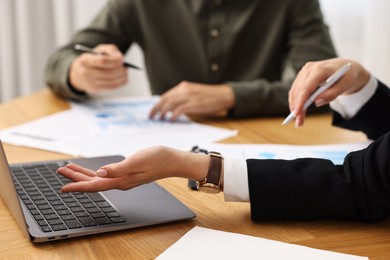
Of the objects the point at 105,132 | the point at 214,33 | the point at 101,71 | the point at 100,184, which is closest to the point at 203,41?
the point at 214,33

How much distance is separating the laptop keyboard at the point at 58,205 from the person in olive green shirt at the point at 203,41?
26.4 inches

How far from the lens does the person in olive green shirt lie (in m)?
1.76

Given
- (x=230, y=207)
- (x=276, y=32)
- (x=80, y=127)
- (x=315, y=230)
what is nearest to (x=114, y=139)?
(x=80, y=127)

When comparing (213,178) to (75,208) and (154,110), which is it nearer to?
(75,208)

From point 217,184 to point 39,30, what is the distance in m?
1.99

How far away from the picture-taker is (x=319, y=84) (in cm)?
114

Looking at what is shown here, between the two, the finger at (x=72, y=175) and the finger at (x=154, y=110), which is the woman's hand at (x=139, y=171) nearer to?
the finger at (x=72, y=175)

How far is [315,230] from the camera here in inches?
34.0

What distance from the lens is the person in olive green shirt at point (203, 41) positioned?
1756 millimetres

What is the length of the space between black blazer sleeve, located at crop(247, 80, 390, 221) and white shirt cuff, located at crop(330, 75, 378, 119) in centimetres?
39

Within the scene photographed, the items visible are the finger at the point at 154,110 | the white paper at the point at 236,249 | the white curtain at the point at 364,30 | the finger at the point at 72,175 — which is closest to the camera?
the white paper at the point at 236,249

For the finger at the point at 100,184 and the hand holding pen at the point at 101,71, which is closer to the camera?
the finger at the point at 100,184

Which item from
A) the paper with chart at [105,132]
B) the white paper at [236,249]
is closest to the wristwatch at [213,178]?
the white paper at [236,249]

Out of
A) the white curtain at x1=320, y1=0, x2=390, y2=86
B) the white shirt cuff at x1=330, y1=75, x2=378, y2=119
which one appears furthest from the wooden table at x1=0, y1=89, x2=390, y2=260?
the white curtain at x1=320, y1=0, x2=390, y2=86
